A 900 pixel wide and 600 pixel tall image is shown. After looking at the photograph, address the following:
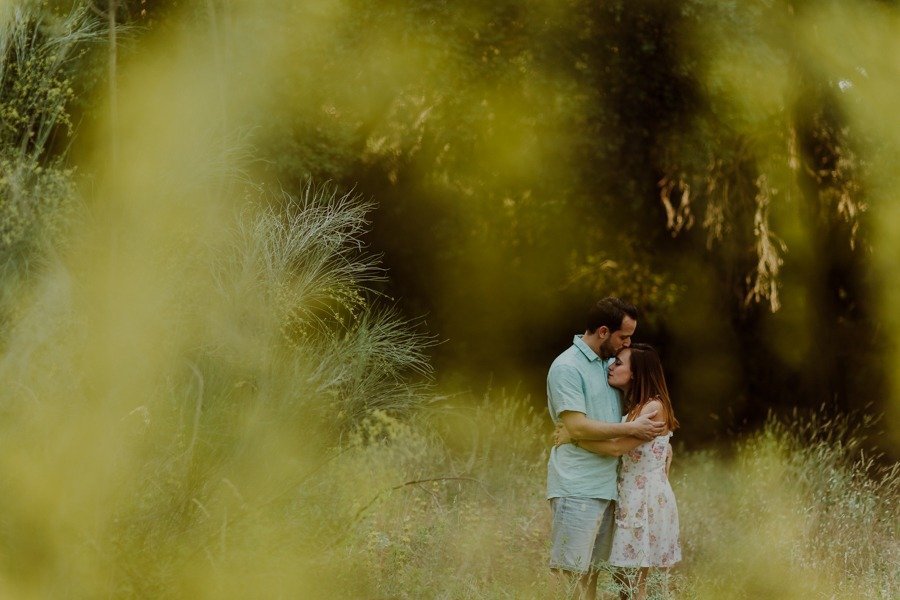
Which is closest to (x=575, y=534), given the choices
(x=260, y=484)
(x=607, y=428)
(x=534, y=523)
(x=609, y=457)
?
(x=609, y=457)

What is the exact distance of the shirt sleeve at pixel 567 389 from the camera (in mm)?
4973

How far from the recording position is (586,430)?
4.95 meters

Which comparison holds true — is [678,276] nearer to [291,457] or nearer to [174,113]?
[174,113]

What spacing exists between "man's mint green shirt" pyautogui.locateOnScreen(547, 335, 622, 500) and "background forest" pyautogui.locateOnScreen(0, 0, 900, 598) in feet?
2.95

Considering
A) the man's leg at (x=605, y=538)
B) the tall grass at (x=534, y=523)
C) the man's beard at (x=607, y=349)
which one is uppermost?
the man's beard at (x=607, y=349)

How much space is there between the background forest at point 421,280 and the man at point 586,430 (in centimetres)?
78

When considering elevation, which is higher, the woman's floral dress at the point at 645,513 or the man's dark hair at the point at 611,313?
the man's dark hair at the point at 611,313

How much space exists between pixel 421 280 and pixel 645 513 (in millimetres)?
5214

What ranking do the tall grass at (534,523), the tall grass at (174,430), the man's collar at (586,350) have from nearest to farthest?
the tall grass at (174,430)
the man's collar at (586,350)
the tall grass at (534,523)

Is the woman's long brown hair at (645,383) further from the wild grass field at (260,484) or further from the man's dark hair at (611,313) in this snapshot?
the wild grass field at (260,484)

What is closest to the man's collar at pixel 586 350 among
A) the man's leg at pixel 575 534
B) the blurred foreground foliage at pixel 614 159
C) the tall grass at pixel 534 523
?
the man's leg at pixel 575 534

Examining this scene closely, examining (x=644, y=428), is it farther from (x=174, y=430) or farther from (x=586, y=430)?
(x=174, y=430)

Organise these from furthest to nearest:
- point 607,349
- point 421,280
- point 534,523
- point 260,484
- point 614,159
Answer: point 421,280, point 614,159, point 534,523, point 607,349, point 260,484

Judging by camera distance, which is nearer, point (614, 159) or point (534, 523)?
point (534, 523)
